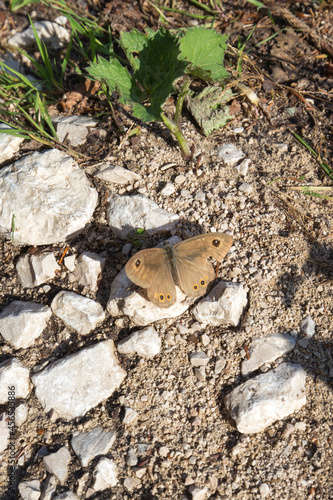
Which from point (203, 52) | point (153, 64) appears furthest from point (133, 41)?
point (203, 52)

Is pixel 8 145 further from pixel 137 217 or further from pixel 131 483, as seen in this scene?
pixel 131 483

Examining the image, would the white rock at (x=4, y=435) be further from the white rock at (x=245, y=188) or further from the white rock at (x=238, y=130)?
the white rock at (x=238, y=130)

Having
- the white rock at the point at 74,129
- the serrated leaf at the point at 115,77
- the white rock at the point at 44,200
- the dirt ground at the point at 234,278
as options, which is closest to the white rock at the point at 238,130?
the dirt ground at the point at 234,278

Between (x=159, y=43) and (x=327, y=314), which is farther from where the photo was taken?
(x=159, y=43)

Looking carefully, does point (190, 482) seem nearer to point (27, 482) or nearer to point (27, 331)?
point (27, 482)

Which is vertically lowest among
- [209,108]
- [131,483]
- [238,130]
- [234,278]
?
[131,483]

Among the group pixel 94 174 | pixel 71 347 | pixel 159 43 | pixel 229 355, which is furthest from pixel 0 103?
pixel 229 355

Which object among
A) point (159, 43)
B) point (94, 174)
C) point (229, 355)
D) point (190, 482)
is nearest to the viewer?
point (190, 482)
